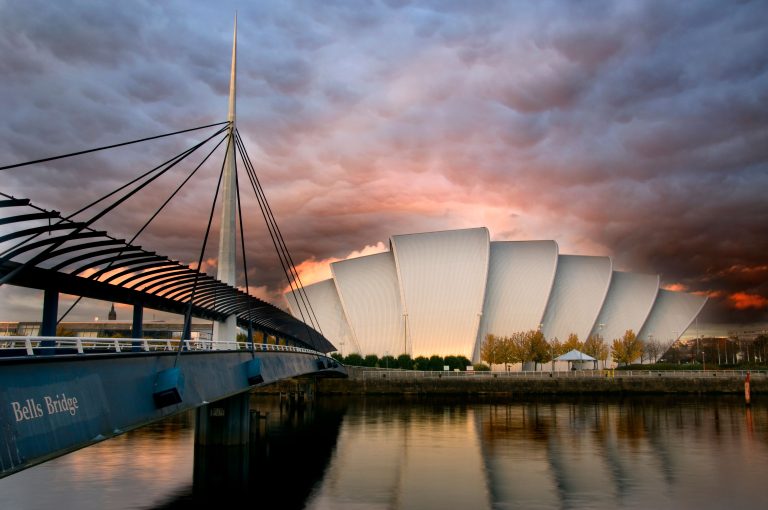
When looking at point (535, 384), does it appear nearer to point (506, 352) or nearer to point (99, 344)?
point (506, 352)

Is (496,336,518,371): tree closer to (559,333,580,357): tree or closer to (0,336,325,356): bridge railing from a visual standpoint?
(559,333,580,357): tree

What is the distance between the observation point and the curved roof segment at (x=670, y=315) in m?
111

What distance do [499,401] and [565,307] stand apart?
45.1 metres

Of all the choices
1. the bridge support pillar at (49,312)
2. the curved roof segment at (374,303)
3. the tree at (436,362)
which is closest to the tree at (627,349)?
the tree at (436,362)

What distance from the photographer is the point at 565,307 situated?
10450cm

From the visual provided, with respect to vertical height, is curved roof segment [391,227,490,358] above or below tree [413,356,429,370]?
above

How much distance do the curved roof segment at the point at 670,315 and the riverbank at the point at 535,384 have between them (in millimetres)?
41859

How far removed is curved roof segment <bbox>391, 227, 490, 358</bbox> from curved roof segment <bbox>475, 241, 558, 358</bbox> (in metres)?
2.71

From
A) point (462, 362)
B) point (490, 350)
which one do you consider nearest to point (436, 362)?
point (462, 362)

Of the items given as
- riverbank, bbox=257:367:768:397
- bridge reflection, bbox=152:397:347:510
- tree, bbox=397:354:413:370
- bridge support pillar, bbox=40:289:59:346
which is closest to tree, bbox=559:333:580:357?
tree, bbox=397:354:413:370

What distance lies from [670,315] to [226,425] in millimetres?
96102

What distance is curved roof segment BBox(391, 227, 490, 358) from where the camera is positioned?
330ft

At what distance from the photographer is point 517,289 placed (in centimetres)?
10250

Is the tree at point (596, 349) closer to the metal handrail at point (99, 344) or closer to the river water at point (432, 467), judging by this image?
the river water at point (432, 467)
